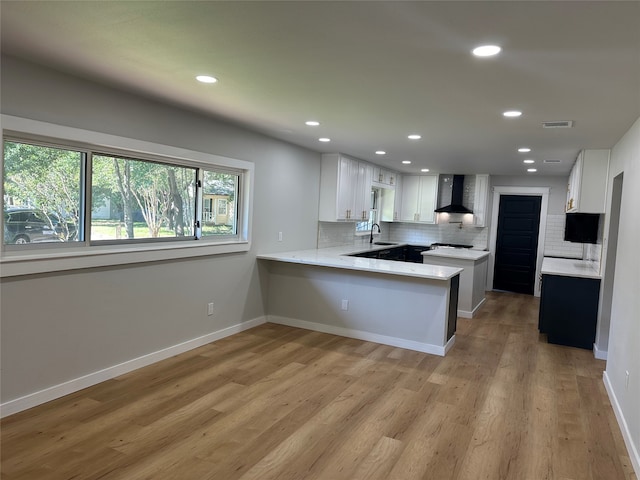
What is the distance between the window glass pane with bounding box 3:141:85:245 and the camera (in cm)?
263

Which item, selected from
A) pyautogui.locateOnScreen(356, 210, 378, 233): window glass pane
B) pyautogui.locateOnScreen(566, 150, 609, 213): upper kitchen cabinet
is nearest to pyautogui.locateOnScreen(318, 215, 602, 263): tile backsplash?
pyautogui.locateOnScreen(356, 210, 378, 233): window glass pane

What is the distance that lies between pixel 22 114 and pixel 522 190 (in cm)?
762

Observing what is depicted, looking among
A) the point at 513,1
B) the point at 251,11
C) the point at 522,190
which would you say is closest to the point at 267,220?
the point at 251,11

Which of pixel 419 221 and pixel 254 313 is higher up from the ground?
pixel 419 221

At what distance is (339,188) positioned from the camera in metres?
5.94

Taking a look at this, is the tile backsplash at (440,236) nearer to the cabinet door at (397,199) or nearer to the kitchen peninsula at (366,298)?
the cabinet door at (397,199)

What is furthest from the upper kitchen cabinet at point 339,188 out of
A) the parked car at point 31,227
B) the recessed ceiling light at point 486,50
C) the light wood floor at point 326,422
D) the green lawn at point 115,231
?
the recessed ceiling light at point 486,50

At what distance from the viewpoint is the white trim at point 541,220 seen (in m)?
7.59

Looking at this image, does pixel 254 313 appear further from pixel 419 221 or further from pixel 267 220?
pixel 419 221

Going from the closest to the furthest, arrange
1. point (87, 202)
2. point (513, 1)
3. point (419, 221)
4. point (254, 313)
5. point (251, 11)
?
point (513, 1), point (251, 11), point (87, 202), point (254, 313), point (419, 221)

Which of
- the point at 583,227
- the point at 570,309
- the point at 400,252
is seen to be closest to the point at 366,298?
the point at 570,309

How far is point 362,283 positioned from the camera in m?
4.61

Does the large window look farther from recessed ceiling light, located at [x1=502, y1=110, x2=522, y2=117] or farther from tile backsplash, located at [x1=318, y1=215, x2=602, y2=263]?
recessed ceiling light, located at [x1=502, y1=110, x2=522, y2=117]

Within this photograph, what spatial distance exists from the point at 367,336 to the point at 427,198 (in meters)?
4.57
